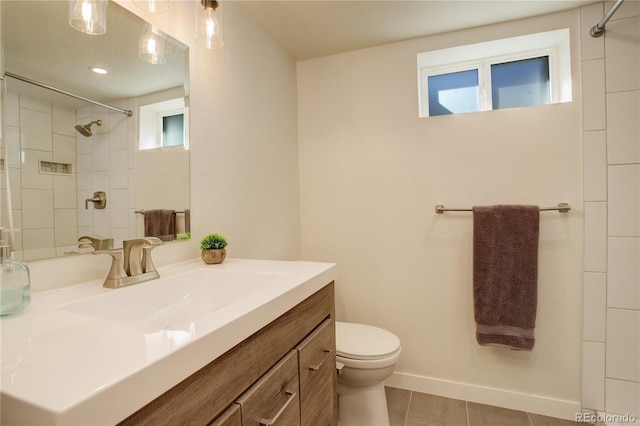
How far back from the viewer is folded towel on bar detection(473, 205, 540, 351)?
1.68 m

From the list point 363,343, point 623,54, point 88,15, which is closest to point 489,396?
point 363,343

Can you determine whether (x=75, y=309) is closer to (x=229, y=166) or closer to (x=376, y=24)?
(x=229, y=166)

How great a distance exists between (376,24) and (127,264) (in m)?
1.72

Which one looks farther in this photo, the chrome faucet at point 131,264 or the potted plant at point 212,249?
the potted plant at point 212,249

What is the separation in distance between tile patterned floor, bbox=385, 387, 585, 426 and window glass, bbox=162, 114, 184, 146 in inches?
68.8

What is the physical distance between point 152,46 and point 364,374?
5.36 feet

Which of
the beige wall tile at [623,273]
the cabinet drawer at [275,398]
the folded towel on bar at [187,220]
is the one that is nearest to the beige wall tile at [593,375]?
the beige wall tile at [623,273]

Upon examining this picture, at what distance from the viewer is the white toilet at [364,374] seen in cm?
148

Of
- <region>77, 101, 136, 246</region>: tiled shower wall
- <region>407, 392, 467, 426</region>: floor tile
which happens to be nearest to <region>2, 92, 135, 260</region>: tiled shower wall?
<region>77, 101, 136, 246</region>: tiled shower wall

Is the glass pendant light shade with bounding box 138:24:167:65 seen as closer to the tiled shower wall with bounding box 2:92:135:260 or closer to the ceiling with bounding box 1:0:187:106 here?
the ceiling with bounding box 1:0:187:106

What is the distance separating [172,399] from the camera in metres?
0.51

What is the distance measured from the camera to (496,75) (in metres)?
1.96

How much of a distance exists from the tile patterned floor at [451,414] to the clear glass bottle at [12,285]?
170 centimetres

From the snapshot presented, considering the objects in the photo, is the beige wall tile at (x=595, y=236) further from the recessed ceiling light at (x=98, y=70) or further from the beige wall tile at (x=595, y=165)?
the recessed ceiling light at (x=98, y=70)
